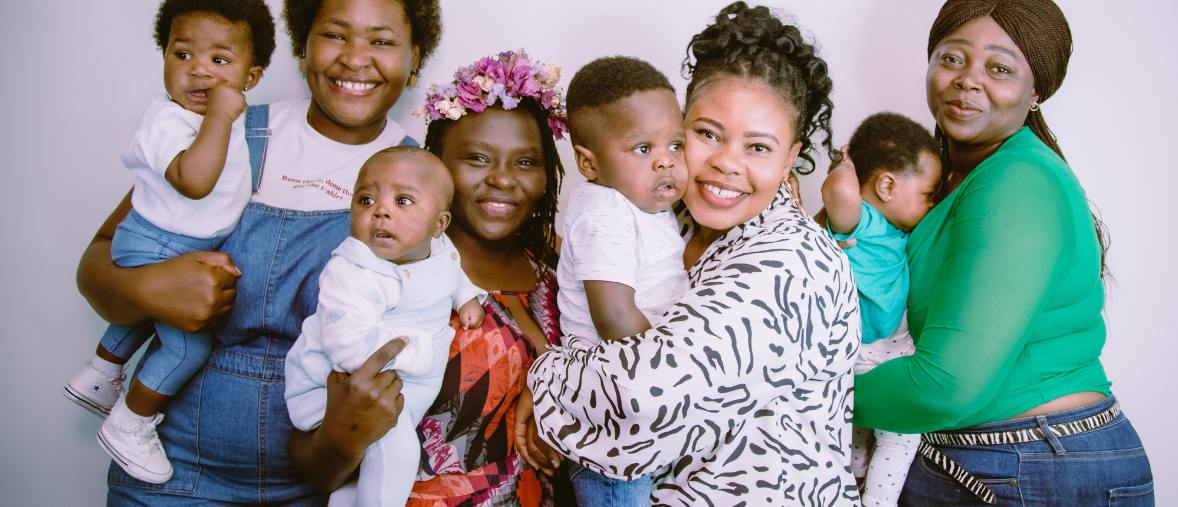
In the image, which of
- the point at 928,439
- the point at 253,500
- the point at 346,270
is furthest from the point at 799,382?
the point at 253,500

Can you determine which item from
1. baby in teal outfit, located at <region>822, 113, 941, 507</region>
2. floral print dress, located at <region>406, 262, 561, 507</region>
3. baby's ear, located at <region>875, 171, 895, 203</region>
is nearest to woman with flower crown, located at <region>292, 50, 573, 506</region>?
floral print dress, located at <region>406, 262, 561, 507</region>

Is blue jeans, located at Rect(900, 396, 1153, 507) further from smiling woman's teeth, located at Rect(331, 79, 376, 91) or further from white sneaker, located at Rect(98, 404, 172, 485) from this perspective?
white sneaker, located at Rect(98, 404, 172, 485)

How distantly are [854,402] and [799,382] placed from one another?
548 mm

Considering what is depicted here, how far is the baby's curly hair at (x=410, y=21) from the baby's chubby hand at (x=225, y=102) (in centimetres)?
44

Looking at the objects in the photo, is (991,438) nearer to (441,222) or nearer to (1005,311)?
(1005,311)

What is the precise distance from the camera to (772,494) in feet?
5.13

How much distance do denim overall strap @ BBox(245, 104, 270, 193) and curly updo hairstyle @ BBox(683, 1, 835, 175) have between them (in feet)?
4.82

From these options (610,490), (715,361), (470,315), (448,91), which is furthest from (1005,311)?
(448,91)

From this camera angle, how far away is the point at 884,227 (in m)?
2.10

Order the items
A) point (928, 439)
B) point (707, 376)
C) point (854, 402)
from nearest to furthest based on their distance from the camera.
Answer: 1. point (707, 376)
2. point (854, 402)
3. point (928, 439)

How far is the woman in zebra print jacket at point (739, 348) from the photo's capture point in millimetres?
1437

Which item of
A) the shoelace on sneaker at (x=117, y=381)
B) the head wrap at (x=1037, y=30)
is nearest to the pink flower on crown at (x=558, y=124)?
the head wrap at (x=1037, y=30)

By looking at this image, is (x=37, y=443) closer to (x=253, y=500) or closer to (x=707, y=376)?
(x=253, y=500)

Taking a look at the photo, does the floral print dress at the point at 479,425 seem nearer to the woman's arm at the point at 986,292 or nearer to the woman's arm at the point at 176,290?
the woman's arm at the point at 176,290
